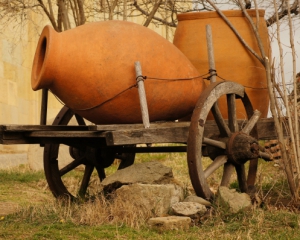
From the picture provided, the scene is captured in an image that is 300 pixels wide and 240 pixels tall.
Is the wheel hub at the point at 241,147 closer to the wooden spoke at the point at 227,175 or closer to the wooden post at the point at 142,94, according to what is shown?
the wooden spoke at the point at 227,175

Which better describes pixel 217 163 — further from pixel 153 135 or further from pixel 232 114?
pixel 153 135

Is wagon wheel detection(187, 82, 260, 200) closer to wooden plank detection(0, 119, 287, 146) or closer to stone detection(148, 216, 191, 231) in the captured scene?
wooden plank detection(0, 119, 287, 146)

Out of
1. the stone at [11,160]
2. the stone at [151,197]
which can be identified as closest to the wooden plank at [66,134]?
the stone at [151,197]

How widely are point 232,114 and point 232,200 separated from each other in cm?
87

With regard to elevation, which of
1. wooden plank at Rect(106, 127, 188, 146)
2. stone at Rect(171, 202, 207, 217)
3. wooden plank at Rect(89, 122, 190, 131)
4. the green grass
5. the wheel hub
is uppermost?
wooden plank at Rect(89, 122, 190, 131)

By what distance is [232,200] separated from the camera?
5.16 meters

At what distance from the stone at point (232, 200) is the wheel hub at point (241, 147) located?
0.38 metres

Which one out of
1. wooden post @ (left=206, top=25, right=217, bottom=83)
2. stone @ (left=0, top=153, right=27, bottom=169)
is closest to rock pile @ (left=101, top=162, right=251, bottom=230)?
wooden post @ (left=206, top=25, right=217, bottom=83)

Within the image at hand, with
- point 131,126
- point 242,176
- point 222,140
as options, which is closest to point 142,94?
point 131,126

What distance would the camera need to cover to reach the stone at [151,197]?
514cm

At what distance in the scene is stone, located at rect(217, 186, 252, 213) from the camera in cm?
509

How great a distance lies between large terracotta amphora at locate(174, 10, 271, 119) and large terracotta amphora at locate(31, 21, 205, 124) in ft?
1.97

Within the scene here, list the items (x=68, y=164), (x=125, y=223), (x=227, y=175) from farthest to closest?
(x=68, y=164) < (x=227, y=175) < (x=125, y=223)

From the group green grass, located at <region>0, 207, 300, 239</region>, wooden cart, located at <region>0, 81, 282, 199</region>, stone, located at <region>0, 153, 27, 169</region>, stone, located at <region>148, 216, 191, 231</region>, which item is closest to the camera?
green grass, located at <region>0, 207, 300, 239</region>
